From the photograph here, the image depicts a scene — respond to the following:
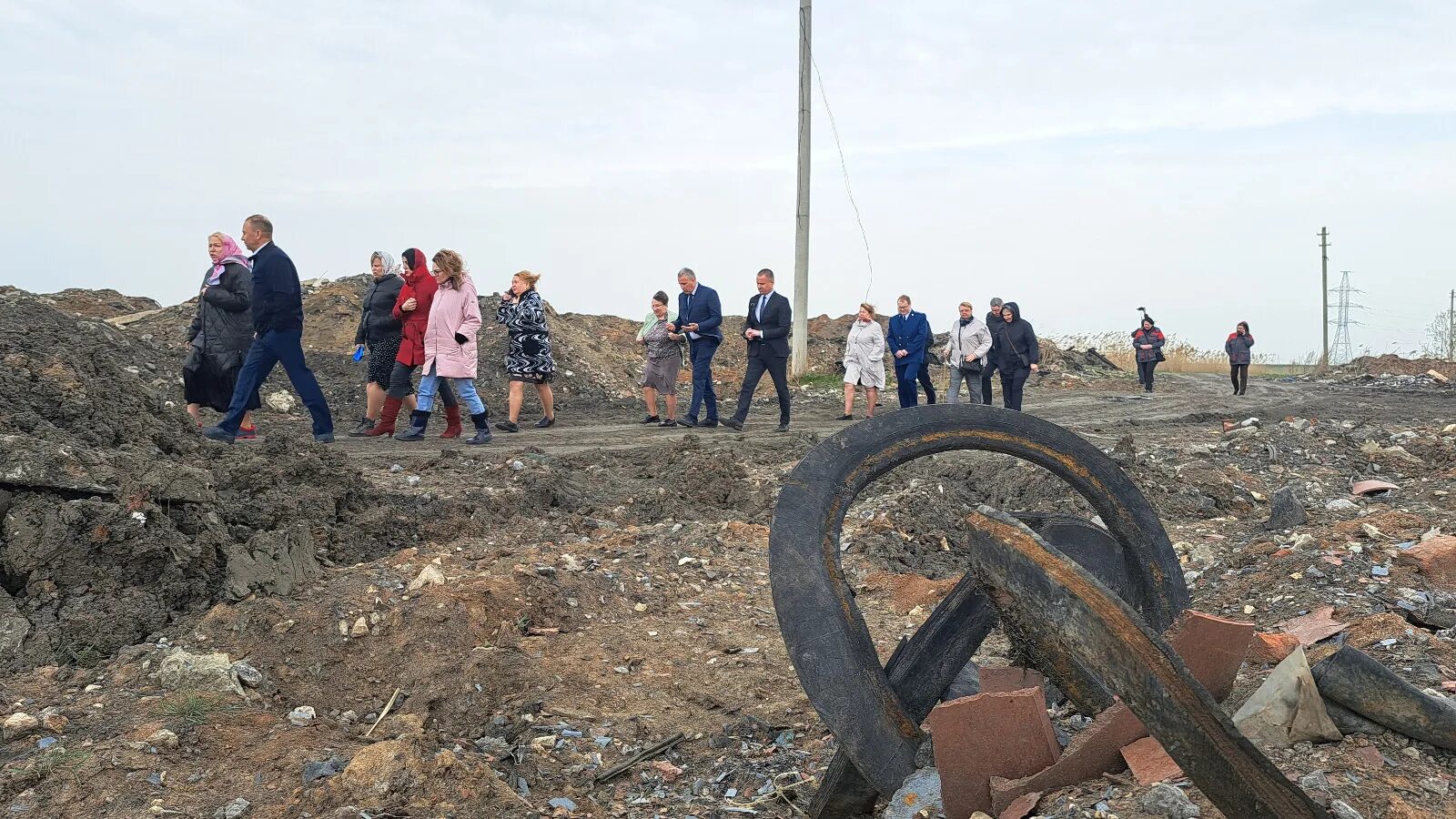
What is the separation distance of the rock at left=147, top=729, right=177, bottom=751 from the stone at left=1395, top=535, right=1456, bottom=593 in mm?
5073

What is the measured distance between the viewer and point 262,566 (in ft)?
17.7

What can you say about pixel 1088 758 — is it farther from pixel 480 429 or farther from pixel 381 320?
pixel 381 320

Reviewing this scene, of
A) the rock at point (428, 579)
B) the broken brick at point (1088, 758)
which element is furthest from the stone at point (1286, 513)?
the rock at point (428, 579)

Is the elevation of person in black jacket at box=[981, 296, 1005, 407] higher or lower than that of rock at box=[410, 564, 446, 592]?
higher

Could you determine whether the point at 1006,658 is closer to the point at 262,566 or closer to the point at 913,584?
the point at 913,584

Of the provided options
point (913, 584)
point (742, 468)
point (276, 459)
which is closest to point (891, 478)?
point (742, 468)

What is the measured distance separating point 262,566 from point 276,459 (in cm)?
188

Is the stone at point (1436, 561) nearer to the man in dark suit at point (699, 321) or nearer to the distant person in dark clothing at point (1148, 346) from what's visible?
the man in dark suit at point (699, 321)

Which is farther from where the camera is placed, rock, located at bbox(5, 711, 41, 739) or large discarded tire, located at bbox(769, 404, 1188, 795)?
rock, located at bbox(5, 711, 41, 739)

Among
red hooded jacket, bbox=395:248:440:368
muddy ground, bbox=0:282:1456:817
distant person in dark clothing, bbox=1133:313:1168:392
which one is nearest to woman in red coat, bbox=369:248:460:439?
red hooded jacket, bbox=395:248:440:368

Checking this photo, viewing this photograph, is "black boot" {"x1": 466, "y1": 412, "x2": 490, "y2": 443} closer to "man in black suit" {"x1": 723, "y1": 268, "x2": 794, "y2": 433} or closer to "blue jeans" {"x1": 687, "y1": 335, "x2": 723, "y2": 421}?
"blue jeans" {"x1": 687, "y1": 335, "x2": 723, "y2": 421}

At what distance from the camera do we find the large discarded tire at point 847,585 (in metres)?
3.12

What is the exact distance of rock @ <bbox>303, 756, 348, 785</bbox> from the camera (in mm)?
3547

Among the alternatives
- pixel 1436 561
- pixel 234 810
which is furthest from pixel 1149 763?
pixel 1436 561
